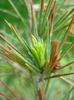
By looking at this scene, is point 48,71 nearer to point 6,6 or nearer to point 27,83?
Result: point 6,6

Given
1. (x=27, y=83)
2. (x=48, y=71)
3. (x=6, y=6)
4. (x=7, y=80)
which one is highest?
(x=6, y=6)

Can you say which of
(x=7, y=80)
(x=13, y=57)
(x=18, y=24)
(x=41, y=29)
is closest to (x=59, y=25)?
(x=41, y=29)

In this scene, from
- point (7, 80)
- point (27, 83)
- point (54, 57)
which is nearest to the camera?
point (54, 57)

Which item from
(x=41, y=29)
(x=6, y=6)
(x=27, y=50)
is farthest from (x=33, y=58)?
(x=6, y=6)

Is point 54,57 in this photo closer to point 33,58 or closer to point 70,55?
Result: point 33,58

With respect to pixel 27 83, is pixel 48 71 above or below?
above

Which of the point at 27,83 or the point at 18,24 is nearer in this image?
the point at 18,24

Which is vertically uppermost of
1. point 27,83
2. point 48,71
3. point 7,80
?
point 48,71

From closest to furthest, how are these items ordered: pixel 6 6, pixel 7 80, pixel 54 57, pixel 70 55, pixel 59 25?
pixel 54 57, pixel 59 25, pixel 70 55, pixel 6 6, pixel 7 80

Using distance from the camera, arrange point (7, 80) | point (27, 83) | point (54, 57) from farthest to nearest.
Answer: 1. point (27, 83)
2. point (7, 80)
3. point (54, 57)
